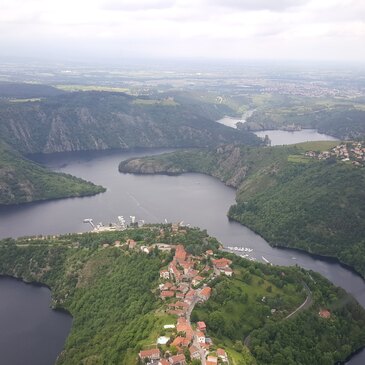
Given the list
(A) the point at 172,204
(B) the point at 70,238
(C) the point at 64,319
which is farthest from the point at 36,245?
(A) the point at 172,204

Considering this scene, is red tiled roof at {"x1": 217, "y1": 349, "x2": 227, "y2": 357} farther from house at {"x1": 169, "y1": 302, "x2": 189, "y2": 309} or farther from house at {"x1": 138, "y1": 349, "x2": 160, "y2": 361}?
house at {"x1": 169, "y1": 302, "x2": 189, "y2": 309}

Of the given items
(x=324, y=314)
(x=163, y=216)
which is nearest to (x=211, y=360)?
(x=324, y=314)

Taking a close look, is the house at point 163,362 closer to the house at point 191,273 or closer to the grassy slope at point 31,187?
the house at point 191,273

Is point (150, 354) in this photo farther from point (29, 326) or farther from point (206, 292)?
point (29, 326)

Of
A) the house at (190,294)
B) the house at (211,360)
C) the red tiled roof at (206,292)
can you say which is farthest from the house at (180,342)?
the red tiled roof at (206,292)

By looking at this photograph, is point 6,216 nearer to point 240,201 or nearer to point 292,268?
point 240,201
